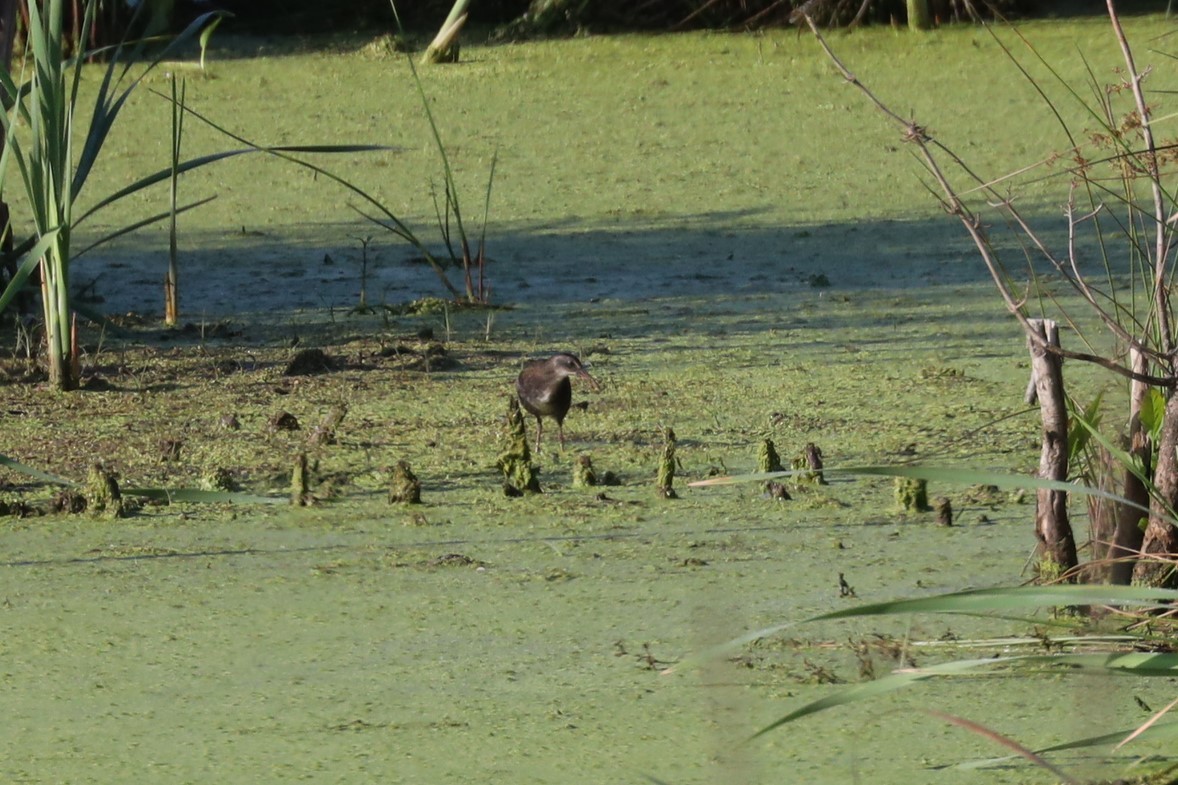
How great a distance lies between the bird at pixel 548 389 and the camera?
11.1ft

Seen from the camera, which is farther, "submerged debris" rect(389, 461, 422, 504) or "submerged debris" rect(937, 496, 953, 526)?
"submerged debris" rect(389, 461, 422, 504)

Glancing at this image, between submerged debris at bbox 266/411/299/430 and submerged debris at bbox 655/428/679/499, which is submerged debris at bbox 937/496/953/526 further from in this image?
submerged debris at bbox 266/411/299/430

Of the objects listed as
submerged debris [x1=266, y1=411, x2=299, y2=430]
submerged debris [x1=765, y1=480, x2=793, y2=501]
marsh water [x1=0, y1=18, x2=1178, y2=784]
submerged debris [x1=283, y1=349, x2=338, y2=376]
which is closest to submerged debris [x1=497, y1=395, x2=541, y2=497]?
marsh water [x1=0, y1=18, x2=1178, y2=784]

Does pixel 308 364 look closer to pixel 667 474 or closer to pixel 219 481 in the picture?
pixel 219 481

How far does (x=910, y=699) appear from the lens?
2084mm

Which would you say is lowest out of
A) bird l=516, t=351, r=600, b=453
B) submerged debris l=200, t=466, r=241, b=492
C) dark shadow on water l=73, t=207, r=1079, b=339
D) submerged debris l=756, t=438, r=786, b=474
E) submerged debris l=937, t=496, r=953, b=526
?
submerged debris l=937, t=496, r=953, b=526

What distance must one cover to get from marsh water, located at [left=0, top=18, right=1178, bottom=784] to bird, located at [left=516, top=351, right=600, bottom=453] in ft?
0.28

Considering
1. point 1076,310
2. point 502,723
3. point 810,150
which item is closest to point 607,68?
point 810,150

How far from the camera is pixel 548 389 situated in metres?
3.38

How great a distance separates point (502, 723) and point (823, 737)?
0.36 meters

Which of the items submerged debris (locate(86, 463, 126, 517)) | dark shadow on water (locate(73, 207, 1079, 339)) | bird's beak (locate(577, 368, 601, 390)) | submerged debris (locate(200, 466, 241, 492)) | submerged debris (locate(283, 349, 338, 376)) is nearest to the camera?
submerged debris (locate(86, 463, 126, 517))

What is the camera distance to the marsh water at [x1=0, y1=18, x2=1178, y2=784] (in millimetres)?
2033

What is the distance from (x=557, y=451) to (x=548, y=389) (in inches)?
4.6

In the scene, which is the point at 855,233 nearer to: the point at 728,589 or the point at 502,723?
the point at 728,589
